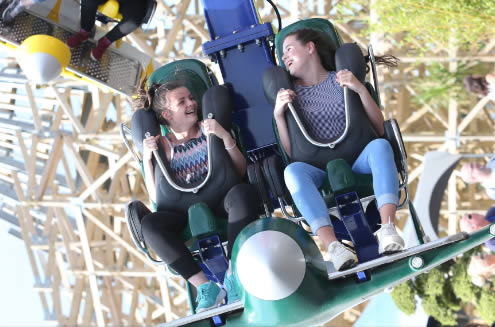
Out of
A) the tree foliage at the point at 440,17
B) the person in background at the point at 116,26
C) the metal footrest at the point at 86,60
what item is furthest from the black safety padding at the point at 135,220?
the tree foliage at the point at 440,17

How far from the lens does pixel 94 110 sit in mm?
Answer: 9117

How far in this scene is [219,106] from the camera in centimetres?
320

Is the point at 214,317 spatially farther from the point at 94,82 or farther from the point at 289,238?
the point at 94,82

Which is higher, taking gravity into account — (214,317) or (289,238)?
(289,238)

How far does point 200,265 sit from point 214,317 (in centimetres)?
44

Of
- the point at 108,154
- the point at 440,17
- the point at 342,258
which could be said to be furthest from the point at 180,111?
the point at 108,154

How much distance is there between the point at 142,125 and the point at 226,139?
41cm

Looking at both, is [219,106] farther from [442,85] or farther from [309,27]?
[442,85]

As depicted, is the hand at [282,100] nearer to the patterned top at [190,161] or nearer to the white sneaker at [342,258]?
the patterned top at [190,161]

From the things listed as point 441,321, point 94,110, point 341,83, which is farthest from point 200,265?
point 94,110

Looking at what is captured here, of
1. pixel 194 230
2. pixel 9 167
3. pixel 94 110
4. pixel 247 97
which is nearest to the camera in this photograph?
pixel 194 230

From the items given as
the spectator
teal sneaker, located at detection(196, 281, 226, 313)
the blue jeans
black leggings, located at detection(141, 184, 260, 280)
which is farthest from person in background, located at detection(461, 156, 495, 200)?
the spectator

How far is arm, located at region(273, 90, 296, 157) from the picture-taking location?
10.2 ft

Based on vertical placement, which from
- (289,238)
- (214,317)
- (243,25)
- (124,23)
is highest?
(124,23)
